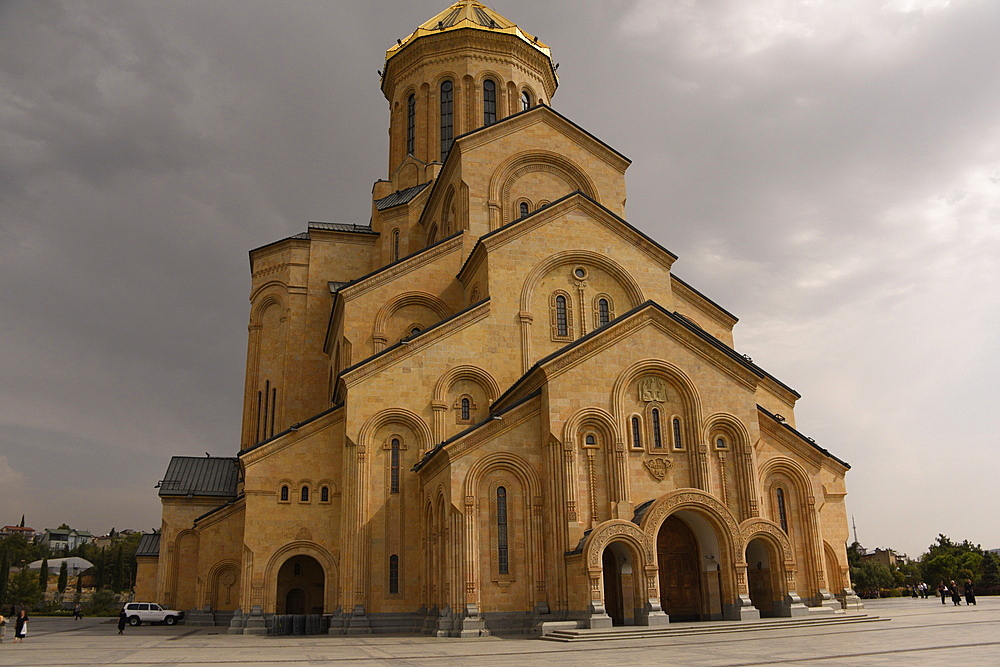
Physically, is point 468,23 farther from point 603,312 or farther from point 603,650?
point 603,650

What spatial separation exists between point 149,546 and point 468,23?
31.5 metres

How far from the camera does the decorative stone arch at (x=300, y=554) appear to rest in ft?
81.6

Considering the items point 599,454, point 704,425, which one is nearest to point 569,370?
point 599,454

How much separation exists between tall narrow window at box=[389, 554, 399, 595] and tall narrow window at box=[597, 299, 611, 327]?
10947 millimetres

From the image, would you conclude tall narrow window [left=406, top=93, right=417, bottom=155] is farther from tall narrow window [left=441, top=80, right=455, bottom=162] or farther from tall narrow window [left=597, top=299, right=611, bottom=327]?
tall narrow window [left=597, top=299, right=611, bottom=327]

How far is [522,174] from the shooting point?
105 ft

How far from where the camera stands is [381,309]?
29.4m

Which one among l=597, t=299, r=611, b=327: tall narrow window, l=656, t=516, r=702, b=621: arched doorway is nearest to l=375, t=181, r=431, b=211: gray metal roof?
l=597, t=299, r=611, b=327: tall narrow window

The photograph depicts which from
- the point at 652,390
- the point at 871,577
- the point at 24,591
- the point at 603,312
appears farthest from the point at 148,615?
the point at 871,577

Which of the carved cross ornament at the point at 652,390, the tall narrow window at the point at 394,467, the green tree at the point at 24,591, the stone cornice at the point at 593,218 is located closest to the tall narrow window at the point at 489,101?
the stone cornice at the point at 593,218

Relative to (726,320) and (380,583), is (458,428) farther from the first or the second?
(726,320)

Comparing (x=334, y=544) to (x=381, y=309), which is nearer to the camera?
(x=334, y=544)

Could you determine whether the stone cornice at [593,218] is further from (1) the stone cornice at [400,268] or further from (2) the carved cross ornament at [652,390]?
(2) the carved cross ornament at [652,390]

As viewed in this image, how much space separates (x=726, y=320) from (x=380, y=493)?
1615cm
